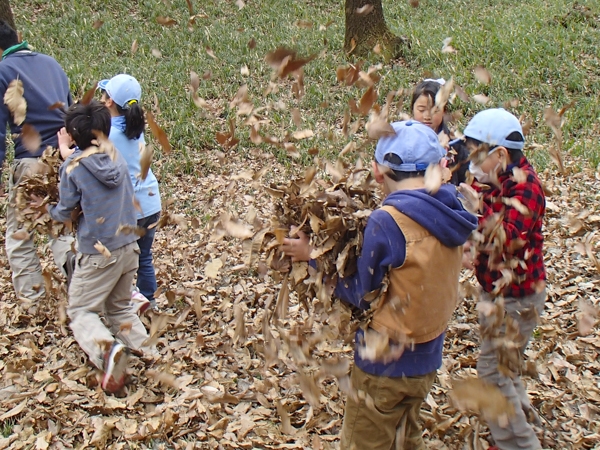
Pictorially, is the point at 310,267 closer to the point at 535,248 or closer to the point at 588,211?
the point at 535,248

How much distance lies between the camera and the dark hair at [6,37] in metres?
4.08

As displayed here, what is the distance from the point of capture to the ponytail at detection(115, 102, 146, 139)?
3.63 m

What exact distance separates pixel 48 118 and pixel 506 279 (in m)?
3.29

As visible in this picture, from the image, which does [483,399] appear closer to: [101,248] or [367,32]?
[101,248]

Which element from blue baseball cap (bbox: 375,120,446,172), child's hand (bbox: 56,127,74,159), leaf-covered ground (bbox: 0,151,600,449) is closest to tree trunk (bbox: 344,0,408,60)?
leaf-covered ground (bbox: 0,151,600,449)

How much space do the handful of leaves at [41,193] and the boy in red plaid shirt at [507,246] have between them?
8.84 ft

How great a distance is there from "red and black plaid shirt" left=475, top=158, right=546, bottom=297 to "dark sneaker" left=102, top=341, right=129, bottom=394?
2.13 m

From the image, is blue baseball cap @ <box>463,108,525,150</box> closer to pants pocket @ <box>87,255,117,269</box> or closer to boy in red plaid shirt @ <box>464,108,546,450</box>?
boy in red plaid shirt @ <box>464,108,546,450</box>

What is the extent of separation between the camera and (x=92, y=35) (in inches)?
434

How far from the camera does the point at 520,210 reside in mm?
2582

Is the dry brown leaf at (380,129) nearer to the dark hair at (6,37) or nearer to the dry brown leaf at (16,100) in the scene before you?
the dry brown leaf at (16,100)

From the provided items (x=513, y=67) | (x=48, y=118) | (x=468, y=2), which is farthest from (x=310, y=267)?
(x=468, y=2)

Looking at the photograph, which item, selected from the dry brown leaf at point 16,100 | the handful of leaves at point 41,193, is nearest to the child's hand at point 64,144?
the handful of leaves at point 41,193

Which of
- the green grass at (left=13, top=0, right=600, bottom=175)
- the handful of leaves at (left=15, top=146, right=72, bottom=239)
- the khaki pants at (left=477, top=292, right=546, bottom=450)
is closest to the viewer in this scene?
the khaki pants at (left=477, top=292, right=546, bottom=450)
